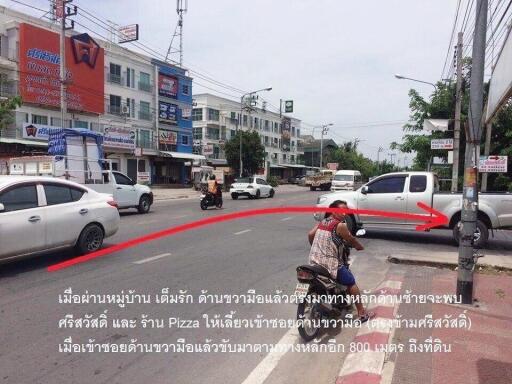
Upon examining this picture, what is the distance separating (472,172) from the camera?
6078 millimetres

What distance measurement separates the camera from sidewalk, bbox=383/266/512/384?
407cm

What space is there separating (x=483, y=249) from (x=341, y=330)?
7.25 metres

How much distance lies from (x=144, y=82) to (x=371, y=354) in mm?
45378

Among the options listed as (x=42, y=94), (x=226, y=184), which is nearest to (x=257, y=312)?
(x=42, y=94)

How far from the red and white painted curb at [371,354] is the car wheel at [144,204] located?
13.8 meters

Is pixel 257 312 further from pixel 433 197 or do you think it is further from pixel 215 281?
pixel 433 197

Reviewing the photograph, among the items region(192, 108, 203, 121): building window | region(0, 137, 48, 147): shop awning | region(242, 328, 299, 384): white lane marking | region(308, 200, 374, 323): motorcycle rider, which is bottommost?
region(242, 328, 299, 384): white lane marking

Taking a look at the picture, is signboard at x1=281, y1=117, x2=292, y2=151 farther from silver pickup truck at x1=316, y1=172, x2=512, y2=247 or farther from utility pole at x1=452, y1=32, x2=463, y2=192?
silver pickup truck at x1=316, y1=172, x2=512, y2=247

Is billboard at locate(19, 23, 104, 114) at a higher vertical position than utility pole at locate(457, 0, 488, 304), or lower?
higher

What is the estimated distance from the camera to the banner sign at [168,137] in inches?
1888

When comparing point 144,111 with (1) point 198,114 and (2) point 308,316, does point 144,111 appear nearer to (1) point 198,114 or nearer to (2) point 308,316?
(1) point 198,114

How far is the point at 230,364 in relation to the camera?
14.2 feet
